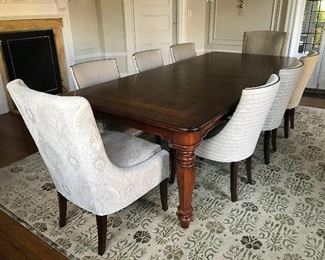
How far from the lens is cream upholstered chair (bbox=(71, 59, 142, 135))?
221cm

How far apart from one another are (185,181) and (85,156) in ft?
2.09

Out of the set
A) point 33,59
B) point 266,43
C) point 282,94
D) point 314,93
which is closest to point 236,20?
point 266,43

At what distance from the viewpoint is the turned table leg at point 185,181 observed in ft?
5.20

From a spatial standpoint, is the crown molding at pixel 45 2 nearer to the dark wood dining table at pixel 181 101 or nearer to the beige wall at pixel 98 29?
the beige wall at pixel 98 29

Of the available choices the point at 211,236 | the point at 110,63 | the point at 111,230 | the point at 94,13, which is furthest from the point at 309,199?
the point at 94,13

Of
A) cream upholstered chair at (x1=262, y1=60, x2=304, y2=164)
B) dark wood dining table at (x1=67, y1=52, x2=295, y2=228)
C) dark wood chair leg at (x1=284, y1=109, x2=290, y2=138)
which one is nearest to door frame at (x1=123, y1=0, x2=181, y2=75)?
dark wood dining table at (x1=67, y1=52, x2=295, y2=228)

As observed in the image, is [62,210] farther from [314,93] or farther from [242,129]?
[314,93]

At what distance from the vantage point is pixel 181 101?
181 cm

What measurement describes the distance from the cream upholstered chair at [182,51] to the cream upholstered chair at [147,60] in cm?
30

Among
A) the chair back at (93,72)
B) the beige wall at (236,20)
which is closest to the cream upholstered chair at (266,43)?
the beige wall at (236,20)

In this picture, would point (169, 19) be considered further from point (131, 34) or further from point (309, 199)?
point (309, 199)

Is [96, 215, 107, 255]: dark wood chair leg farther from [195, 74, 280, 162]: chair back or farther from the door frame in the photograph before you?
the door frame

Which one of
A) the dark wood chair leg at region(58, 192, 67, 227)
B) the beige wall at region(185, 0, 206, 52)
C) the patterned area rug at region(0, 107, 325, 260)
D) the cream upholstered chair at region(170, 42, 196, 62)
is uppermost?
the beige wall at region(185, 0, 206, 52)

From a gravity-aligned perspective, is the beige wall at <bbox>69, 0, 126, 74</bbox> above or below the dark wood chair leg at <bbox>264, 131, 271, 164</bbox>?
above
